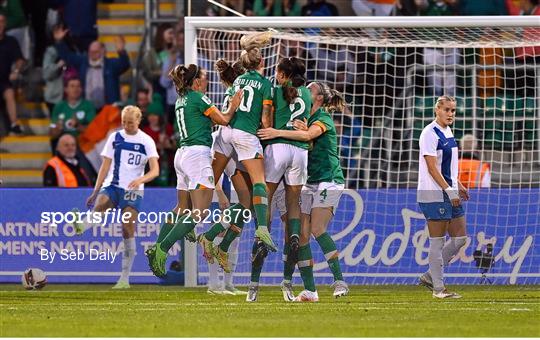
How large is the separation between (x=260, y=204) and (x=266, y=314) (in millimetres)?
1586

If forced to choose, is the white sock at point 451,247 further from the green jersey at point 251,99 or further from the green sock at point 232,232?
the green jersey at point 251,99

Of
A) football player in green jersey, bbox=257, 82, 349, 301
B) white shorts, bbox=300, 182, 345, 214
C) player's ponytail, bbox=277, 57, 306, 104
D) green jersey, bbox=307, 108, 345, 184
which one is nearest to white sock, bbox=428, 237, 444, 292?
football player in green jersey, bbox=257, 82, 349, 301

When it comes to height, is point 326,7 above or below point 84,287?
above

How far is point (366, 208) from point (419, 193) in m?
1.91

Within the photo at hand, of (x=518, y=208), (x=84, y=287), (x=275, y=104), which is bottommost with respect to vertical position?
(x=84, y=287)

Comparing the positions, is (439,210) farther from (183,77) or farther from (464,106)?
(464,106)

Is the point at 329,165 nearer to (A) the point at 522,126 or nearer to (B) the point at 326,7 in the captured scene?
(A) the point at 522,126

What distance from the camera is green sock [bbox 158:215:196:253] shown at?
1373 centimetres

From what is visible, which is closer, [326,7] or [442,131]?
[442,131]

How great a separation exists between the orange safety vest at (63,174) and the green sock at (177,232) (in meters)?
6.43

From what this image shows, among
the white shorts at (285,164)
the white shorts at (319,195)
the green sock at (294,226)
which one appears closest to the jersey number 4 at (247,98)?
the white shorts at (285,164)

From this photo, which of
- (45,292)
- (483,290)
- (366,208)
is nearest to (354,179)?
(366,208)

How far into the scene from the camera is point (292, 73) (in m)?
13.0

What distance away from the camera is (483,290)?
1534 cm
